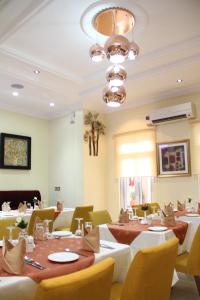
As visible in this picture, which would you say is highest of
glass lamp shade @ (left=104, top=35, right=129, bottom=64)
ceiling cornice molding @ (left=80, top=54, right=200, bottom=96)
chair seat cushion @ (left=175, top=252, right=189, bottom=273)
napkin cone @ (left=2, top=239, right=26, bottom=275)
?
ceiling cornice molding @ (left=80, top=54, right=200, bottom=96)

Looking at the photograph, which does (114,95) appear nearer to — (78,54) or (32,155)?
(78,54)

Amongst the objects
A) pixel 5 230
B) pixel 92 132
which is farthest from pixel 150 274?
pixel 92 132

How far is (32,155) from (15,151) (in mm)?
537

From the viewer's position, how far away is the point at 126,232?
3027mm

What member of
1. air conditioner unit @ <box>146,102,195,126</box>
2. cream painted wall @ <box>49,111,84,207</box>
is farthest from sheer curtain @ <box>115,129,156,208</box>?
cream painted wall @ <box>49,111,84,207</box>

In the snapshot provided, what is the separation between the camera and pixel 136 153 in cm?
640

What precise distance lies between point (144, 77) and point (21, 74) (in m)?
2.17

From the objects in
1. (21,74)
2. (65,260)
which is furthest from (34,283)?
(21,74)

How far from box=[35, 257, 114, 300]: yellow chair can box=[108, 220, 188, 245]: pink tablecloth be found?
1.63 metres

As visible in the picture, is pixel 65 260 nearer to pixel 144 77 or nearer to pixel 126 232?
pixel 126 232

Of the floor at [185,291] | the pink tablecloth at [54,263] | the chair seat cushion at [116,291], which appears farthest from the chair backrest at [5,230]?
the floor at [185,291]

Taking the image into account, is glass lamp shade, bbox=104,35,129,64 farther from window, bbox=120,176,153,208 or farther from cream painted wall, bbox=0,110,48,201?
cream painted wall, bbox=0,110,48,201

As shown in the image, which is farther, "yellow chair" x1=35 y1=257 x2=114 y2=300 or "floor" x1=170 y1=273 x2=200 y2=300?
"floor" x1=170 y1=273 x2=200 y2=300

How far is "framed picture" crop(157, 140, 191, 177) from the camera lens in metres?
5.54
